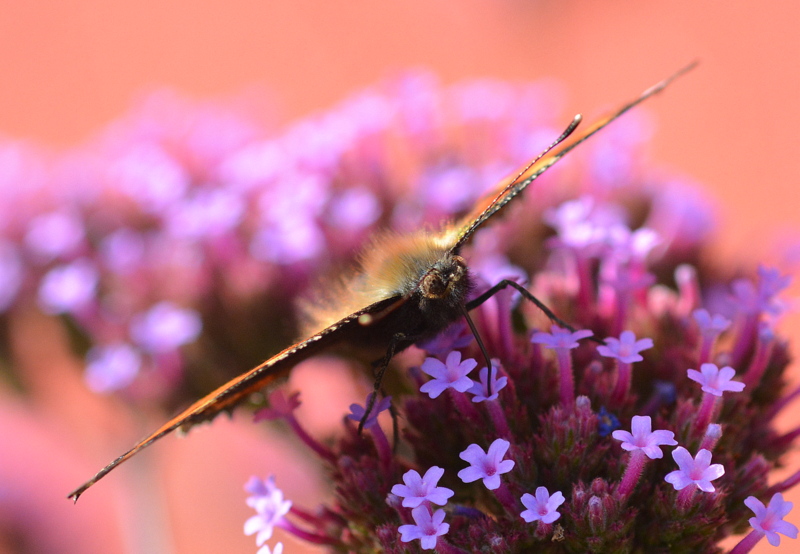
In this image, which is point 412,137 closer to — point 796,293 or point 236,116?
point 236,116

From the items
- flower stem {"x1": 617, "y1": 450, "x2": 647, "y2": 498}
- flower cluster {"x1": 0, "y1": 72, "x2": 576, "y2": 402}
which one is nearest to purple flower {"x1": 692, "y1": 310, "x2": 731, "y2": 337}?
flower stem {"x1": 617, "y1": 450, "x2": 647, "y2": 498}

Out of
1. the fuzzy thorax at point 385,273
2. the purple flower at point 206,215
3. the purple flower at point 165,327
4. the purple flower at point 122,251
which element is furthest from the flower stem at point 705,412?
the purple flower at point 122,251

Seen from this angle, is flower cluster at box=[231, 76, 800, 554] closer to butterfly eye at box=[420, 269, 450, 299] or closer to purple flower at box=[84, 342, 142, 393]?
butterfly eye at box=[420, 269, 450, 299]

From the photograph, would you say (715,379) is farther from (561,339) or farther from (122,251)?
(122,251)

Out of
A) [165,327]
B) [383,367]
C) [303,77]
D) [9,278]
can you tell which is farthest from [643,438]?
[303,77]

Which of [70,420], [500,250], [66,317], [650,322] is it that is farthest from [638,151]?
[70,420]
